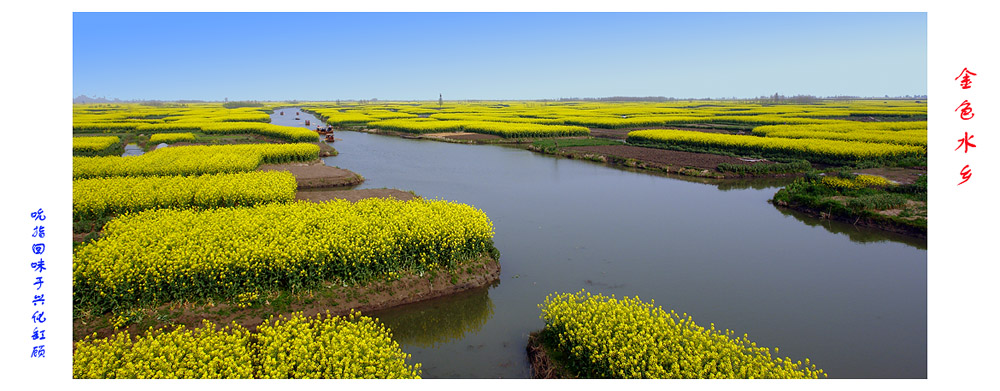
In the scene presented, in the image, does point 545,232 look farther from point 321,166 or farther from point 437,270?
point 321,166

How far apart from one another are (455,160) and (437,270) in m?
20.2

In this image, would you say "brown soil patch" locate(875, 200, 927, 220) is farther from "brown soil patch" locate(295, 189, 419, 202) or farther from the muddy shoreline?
"brown soil patch" locate(295, 189, 419, 202)

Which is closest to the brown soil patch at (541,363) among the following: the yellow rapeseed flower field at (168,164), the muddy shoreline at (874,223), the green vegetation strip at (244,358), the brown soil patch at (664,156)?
the green vegetation strip at (244,358)

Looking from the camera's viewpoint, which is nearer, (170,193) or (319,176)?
(170,193)

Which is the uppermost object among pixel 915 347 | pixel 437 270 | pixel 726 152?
pixel 726 152

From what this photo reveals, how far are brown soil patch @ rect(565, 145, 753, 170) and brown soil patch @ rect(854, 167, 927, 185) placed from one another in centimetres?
548

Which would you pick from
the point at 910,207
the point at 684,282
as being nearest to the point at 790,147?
the point at 910,207

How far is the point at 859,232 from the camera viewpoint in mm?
14695

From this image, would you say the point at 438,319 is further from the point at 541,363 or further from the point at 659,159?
the point at 659,159

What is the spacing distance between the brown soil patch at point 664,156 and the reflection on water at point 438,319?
19.2 m

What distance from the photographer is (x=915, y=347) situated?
8.19 m

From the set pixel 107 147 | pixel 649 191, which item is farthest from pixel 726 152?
pixel 107 147

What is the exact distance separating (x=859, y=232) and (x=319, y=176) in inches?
789

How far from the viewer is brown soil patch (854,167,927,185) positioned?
20188 mm
